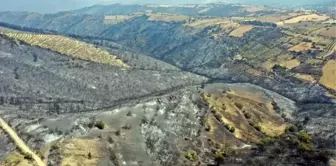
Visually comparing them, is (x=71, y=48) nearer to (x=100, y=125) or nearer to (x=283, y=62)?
(x=283, y=62)

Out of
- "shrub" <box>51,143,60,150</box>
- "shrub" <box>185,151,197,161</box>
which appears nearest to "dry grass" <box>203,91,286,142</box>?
"shrub" <box>185,151,197,161</box>

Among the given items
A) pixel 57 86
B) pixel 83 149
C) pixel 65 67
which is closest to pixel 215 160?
pixel 83 149

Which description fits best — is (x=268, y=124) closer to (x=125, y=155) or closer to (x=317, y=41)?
(x=125, y=155)

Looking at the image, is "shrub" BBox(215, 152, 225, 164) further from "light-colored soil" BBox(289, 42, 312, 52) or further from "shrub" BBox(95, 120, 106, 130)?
"light-colored soil" BBox(289, 42, 312, 52)

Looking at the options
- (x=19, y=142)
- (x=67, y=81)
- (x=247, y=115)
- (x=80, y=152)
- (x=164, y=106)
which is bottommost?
(x=67, y=81)

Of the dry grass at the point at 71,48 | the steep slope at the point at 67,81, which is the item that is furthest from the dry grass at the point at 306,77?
the dry grass at the point at 71,48

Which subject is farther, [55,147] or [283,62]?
[283,62]

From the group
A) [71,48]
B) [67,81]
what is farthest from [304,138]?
[71,48]
